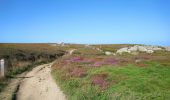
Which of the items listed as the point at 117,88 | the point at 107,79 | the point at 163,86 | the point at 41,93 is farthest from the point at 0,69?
the point at 163,86

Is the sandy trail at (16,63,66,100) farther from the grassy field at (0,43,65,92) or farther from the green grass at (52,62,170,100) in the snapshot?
the grassy field at (0,43,65,92)

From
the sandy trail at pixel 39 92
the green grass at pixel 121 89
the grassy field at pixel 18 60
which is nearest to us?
the green grass at pixel 121 89

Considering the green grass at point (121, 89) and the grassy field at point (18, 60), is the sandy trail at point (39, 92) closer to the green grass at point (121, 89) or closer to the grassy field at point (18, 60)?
the green grass at point (121, 89)

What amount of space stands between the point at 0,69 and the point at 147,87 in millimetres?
16767

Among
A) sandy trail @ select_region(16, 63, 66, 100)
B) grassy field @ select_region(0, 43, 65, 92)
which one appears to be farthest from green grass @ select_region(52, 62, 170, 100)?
grassy field @ select_region(0, 43, 65, 92)

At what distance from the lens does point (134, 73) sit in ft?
82.4

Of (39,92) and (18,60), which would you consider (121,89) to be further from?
(18,60)

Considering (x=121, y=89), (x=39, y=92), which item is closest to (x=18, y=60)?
(x=39, y=92)

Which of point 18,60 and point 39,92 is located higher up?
point 18,60

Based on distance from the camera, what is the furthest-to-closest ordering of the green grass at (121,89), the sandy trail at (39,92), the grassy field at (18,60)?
the grassy field at (18,60) → the sandy trail at (39,92) → the green grass at (121,89)

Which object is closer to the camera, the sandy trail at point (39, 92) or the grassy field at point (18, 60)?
the sandy trail at point (39, 92)

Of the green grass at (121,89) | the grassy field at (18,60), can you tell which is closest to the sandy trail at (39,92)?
the green grass at (121,89)

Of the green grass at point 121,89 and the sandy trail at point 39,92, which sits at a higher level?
the green grass at point 121,89

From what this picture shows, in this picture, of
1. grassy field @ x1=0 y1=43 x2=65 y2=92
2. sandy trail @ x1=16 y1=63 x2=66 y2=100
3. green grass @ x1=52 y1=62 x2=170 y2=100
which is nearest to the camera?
green grass @ x1=52 y1=62 x2=170 y2=100
